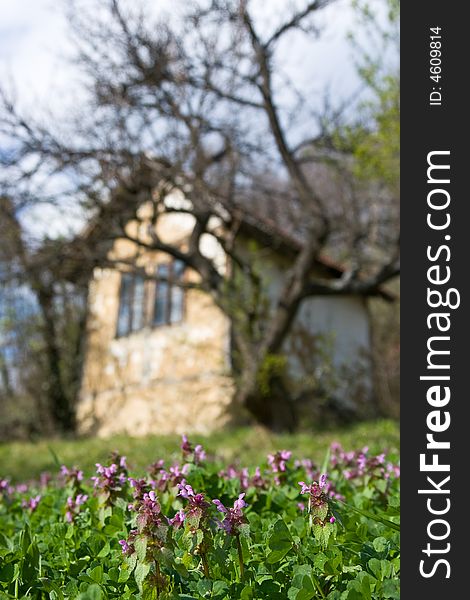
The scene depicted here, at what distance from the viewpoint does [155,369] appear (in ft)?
49.6

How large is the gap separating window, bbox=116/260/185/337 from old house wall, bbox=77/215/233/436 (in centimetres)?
15

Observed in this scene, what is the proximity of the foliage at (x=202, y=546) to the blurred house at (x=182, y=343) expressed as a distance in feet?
32.4

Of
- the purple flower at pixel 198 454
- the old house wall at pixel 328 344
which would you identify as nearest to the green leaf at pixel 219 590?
the purple flower at pixel 198 454

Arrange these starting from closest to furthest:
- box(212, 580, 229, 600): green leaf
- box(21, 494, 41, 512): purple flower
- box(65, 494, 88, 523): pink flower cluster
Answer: box(212, 580, 229, 600): green leaf
box(65, 494, 88, 523): pink flower cluster
box(21, 494, 41, 512): purple flower

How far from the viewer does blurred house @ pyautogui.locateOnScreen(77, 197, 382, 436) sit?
14.1 m

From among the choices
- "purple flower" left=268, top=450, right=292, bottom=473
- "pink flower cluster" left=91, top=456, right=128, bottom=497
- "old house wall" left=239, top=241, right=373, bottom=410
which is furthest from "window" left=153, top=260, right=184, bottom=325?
"pink flower cluster" left=91, top=456, right=128, bottom=497

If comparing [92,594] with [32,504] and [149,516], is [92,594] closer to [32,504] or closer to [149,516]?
[149,516]

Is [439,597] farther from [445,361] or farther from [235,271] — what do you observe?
[235,271]

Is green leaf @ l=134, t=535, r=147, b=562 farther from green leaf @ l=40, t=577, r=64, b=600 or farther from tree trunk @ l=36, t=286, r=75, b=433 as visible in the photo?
tree trunk @ l=36, t=286, r=75, b=433

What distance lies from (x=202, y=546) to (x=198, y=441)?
722 centimetres

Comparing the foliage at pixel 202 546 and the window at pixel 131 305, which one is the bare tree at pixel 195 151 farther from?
the foliage at pixel 202 546

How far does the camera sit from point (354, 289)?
41.3 feet

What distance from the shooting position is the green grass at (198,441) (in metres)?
9.59

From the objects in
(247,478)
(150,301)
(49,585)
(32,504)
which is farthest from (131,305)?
(49,585)
